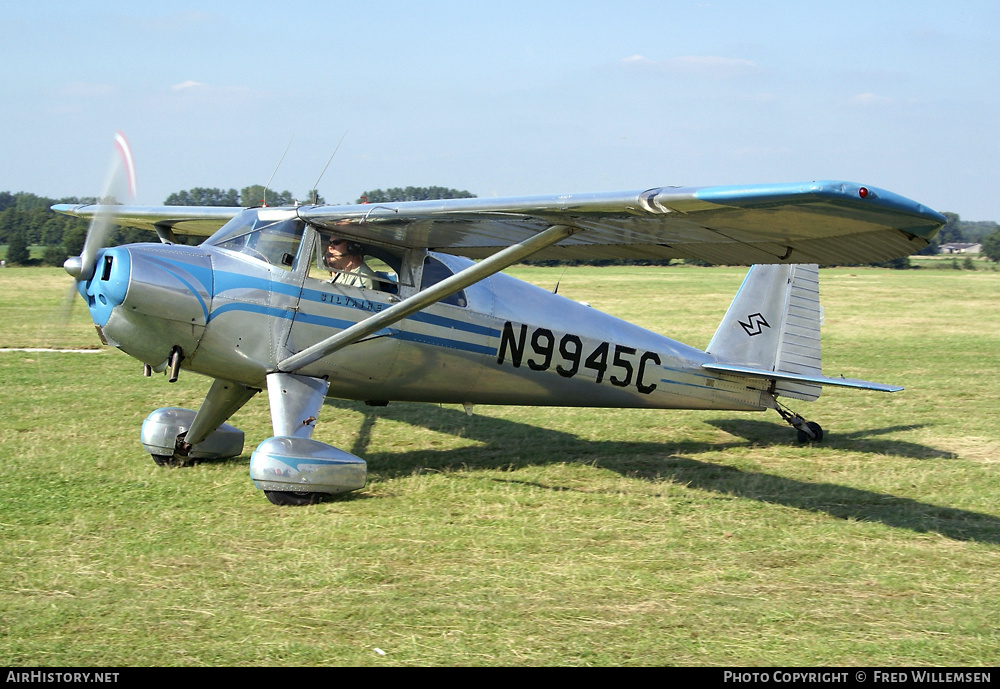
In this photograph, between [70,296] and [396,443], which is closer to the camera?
[70,296]

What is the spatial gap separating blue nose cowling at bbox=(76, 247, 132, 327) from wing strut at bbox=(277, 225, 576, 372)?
1.33 metres

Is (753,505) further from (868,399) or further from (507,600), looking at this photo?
(868,399)

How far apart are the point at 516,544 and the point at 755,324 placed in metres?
Answer: 4.55

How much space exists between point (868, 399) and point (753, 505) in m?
6.06

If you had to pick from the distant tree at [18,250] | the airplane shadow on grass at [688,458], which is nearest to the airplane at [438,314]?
the airplane shadow on grass at [688,458]

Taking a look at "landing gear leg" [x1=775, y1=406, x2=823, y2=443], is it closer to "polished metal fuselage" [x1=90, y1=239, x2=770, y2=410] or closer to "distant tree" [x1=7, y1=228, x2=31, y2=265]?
"polished metal fuselage" [x1=90, y1=239, x2=770, y2=410]

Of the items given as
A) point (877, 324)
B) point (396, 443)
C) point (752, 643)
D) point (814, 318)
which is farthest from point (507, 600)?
point (877, 324)

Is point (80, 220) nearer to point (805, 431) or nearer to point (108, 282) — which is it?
point (108, 282)

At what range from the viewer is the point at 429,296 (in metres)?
6.57

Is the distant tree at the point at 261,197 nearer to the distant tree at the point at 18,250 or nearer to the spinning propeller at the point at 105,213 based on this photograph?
the spinning propeller at the point at 105,213

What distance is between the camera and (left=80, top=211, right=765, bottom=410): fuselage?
21.2 ft

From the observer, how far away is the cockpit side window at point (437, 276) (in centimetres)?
756

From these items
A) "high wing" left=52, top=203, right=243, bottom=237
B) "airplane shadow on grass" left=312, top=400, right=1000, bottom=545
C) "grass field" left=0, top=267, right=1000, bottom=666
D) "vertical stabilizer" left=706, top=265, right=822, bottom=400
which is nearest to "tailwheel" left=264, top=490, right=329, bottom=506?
"grass field" left=0, top=267, right=1000, bottom=666

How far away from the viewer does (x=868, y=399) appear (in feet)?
38.7
